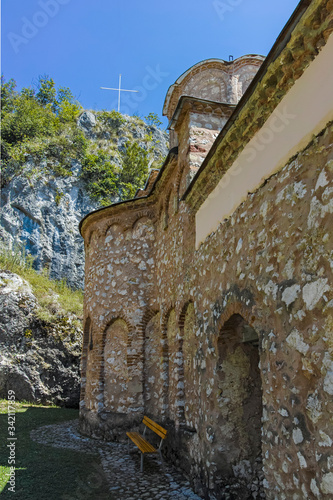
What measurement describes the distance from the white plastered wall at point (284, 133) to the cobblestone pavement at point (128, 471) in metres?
3.73

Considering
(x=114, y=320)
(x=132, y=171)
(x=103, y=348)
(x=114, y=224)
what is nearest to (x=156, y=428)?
(x=103, y=348)

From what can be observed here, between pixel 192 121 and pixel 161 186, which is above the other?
pixel 192 121

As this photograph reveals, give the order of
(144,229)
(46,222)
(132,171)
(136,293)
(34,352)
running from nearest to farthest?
(136,293) → (144,229) → (34,352) → (46,222) → (132,171)

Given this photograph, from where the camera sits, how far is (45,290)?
52.1 ft

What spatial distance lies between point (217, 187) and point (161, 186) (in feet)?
11.6

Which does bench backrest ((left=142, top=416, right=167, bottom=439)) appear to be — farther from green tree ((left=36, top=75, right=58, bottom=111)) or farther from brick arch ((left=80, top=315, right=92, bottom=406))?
green tree ((left=36, top=75, right=58, bottom=111))

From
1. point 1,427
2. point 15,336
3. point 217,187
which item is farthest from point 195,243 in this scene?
Result: point 15,336

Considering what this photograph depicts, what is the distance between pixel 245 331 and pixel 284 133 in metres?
2.38

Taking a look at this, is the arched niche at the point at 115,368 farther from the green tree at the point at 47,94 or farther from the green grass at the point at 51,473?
the green tree at the point at 47,94

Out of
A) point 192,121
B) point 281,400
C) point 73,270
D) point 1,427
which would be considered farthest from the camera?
point 73,270

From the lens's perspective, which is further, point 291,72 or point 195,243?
point 195,243

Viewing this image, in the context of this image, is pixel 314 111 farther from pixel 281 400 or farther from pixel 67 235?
pixel 67 235

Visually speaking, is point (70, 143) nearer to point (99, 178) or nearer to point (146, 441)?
point (99, 178)

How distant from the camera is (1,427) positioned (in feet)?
26.4
